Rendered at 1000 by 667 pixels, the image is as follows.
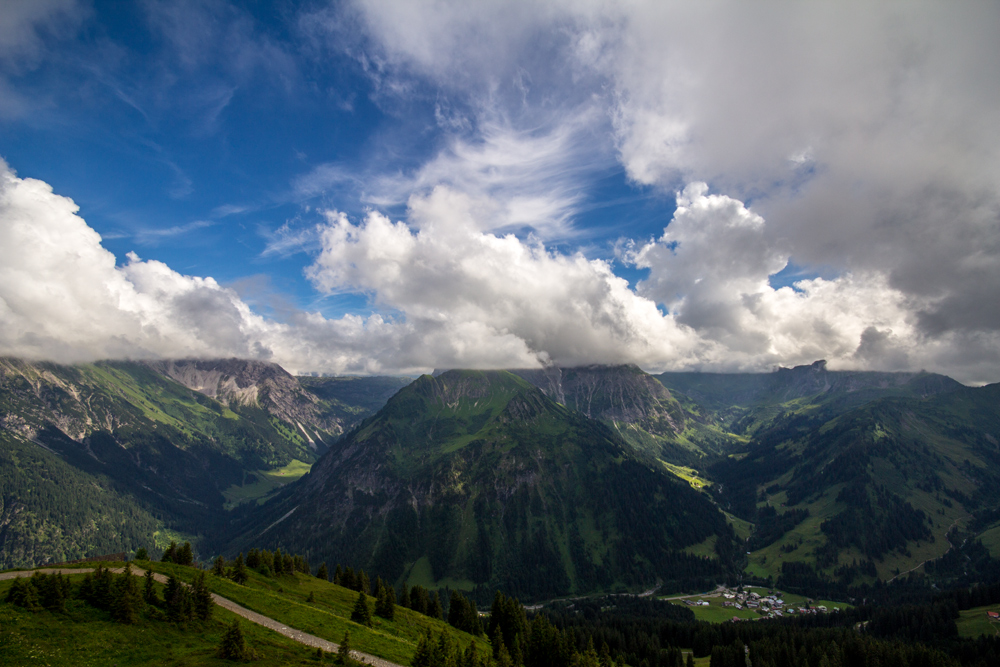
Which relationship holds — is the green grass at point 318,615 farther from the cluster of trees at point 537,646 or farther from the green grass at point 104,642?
the cluster of trees at point 537,646

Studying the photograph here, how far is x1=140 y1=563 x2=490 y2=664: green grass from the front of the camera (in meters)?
70.1

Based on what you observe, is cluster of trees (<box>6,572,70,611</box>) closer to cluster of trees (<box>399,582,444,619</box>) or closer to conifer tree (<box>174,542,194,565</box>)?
conifer tree (<box>174,542,194,565</box>)

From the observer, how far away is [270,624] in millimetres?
67750

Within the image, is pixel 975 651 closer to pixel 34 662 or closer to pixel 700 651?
pixel 700 651

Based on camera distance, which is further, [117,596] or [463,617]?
[463,617]

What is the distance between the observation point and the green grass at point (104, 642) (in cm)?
4284

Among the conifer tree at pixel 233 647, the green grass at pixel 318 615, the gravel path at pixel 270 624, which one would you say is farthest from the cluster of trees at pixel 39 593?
the green grass at pixel 318 615

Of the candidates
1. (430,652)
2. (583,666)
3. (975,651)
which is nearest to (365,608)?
(430,652)

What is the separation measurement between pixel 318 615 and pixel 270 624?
37.6 feet

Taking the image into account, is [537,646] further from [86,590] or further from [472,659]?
[86,590]

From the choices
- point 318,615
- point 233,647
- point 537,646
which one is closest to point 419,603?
point 537,646

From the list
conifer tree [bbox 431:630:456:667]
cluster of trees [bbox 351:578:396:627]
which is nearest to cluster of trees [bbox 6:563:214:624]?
conifer tree [bbox 431:630:456:667]

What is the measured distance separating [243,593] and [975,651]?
847 ft

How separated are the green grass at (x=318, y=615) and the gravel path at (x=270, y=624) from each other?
1458mm
